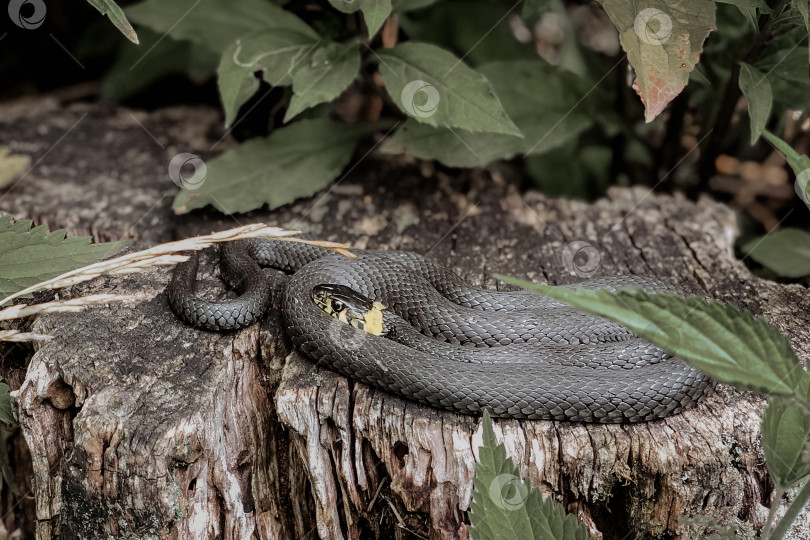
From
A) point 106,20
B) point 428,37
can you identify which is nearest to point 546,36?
point 428,37

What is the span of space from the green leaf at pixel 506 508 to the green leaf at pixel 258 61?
93.7 inches

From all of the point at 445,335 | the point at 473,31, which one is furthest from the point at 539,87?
the point at 445,335

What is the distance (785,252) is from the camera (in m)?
4.41

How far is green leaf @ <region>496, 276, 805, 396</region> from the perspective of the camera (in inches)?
72.5

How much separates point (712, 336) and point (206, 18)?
3.82m

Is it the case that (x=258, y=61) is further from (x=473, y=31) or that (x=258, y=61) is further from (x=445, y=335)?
(x=473, y=31)

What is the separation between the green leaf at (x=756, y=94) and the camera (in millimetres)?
3523

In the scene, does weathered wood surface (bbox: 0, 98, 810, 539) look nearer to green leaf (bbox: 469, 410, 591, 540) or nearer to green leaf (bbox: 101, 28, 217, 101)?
green leaf (bbox: 469, 410, 591, 540)

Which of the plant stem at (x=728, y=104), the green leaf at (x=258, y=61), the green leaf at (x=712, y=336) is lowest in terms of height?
the green leaf at (x=712, y=336)

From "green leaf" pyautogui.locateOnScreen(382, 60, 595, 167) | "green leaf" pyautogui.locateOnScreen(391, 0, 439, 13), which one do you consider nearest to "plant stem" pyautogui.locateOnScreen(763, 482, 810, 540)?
"green leaf" pyautogui.locateOnScreen(382, 60, 595, 167)

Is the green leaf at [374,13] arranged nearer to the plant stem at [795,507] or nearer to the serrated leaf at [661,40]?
the serrated leaf at [661,40]

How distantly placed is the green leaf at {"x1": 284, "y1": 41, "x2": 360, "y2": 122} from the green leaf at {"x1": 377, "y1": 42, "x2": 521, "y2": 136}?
0.19 metres

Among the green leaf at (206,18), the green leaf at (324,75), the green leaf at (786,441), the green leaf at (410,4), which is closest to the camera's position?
the green leaf at (786,441)

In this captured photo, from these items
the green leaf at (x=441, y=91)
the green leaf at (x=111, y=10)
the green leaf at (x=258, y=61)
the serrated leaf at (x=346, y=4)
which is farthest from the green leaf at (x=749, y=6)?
the green leaf at (x=111, y=10)
